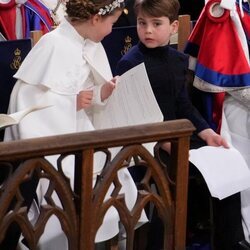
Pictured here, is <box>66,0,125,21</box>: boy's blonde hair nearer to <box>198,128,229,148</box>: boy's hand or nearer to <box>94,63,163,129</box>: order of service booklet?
<box>94,63,163,129</box>: order of service booklet

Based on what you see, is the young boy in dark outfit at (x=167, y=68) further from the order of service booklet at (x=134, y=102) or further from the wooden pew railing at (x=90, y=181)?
the wooden pew railing at (x=90, y=181)

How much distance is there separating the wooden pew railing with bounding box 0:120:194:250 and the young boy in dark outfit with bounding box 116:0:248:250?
0.74m

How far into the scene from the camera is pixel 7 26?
3.49 m

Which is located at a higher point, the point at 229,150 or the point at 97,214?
the point at 97,214

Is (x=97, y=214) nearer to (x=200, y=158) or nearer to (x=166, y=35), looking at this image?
(x=200, y=158)

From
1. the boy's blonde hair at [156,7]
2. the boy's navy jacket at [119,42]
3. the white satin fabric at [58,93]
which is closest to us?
the white satin fabric at [58,93]

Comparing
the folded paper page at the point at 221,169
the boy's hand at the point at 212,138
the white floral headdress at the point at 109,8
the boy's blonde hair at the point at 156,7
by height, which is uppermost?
the white floral headdress at the point at 109,8

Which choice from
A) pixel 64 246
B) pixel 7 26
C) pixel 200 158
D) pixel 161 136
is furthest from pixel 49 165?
pixel 7 26

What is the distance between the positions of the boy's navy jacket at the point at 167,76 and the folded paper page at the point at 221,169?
17 cm

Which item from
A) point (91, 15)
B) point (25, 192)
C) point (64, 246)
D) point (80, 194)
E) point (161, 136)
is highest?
point (91, 15)

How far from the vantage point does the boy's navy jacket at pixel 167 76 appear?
275 centimetres

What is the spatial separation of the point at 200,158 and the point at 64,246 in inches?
27.5

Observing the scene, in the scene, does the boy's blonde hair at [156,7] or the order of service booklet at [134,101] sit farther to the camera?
the boy's blonde hair at [156,7]

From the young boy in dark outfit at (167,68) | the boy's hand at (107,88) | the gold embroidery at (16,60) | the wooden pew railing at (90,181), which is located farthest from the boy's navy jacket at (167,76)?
the wooden pew railing at (90,181)
